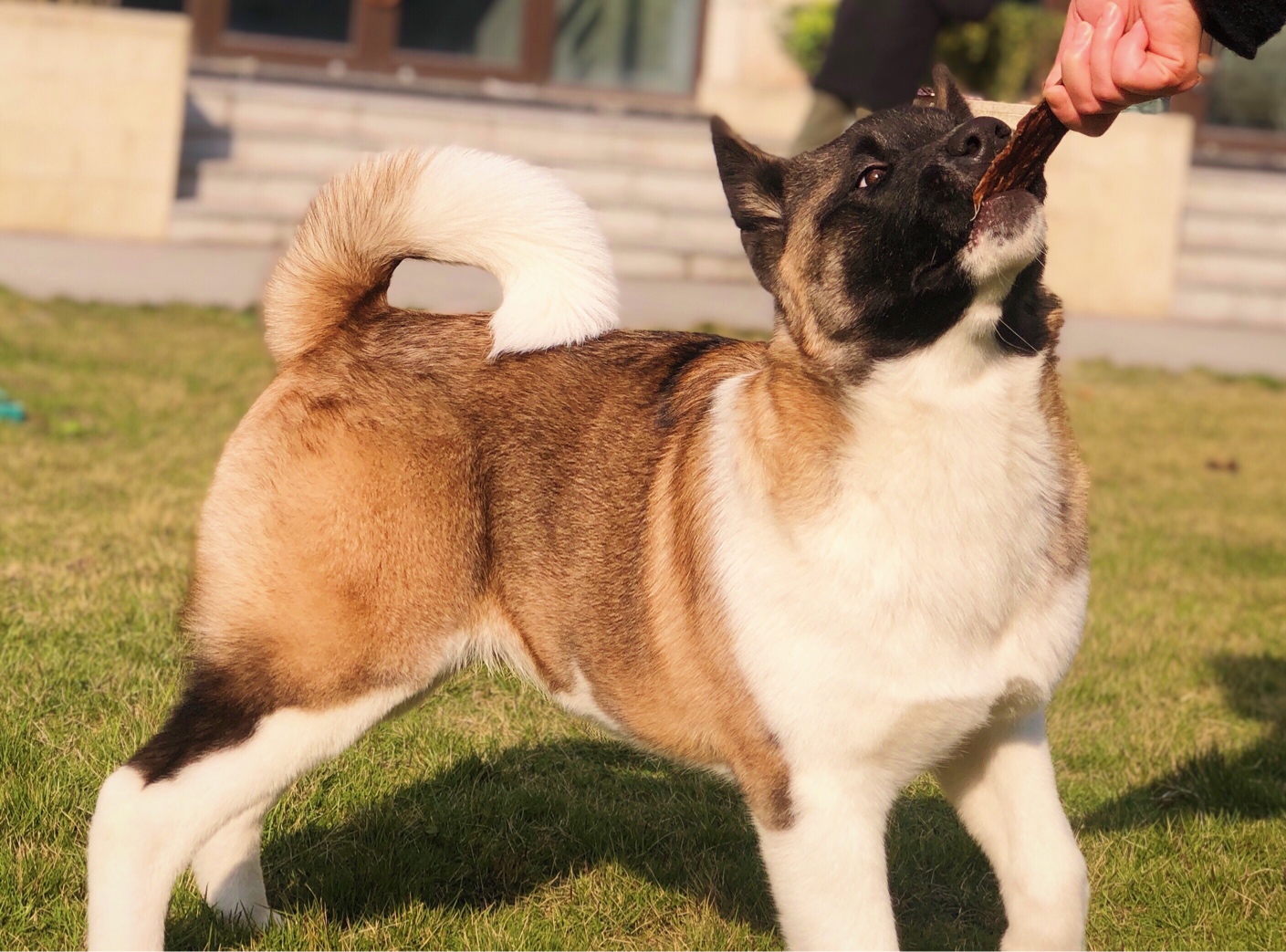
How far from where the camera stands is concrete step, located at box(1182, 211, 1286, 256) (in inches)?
532

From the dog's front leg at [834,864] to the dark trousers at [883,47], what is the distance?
6615 mm

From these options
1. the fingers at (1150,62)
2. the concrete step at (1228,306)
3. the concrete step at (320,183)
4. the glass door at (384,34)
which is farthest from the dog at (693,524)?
the glass door at (384,34)

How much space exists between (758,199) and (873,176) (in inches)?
11.6

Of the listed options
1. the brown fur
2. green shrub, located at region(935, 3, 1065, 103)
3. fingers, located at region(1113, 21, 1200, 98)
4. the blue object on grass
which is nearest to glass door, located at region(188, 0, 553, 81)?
green shrub, located at region(935, 3, 1065, 103)

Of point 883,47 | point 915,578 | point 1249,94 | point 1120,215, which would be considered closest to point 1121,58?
point 915,578

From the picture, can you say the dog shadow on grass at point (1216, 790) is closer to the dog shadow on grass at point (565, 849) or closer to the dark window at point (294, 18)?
the dog shadow on grass at point (565, 849)

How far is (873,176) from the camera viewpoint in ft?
9.93

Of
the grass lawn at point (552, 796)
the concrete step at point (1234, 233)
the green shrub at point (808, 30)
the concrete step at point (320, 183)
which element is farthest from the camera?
the green shrub at point (808, 30)

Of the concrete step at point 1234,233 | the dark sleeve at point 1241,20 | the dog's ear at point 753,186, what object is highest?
the dark sleeve at point 1241,20

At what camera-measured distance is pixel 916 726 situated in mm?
2820

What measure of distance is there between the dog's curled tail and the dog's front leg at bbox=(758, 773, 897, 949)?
1.12 metres

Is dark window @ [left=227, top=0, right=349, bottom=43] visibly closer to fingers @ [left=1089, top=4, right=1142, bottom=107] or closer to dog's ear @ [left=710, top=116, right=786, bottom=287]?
dog's ear @ [left=710, top=116, right=786, bottom=287]

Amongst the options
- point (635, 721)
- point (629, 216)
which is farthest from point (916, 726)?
Answer: point (629, 216)

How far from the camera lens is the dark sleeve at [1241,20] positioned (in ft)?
8.80
